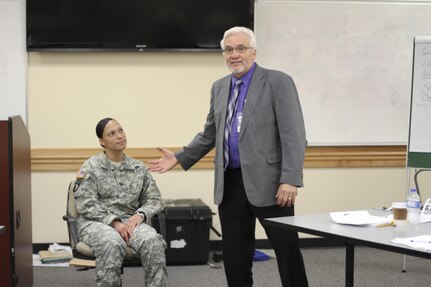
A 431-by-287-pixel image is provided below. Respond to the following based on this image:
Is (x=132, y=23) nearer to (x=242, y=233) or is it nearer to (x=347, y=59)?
(x=347, y=59)

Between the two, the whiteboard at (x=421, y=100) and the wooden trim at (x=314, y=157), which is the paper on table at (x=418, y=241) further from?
the wooden trim at (x=314, y=157)

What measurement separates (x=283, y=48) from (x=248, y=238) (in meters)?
2.56

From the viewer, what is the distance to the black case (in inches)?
211

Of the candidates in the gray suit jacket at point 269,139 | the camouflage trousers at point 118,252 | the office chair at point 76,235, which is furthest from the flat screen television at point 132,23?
the gray suit jacket at point 269,139

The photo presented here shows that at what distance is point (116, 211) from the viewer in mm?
4062

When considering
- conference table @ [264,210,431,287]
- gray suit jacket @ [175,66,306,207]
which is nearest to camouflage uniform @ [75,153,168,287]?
gray suit jacket @ [175,66,306,207]

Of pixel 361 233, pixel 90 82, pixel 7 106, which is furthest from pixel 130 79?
pixel 361 233

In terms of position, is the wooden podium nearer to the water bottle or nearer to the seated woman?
the seated woman

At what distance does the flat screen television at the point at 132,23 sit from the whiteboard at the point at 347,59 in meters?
0.35

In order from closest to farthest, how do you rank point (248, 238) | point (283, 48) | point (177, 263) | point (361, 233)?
point (361, 233) → point (248, 238) → point (177, 263) → point (283, 48)

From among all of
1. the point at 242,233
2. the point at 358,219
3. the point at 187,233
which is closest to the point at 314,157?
the point at 187,233

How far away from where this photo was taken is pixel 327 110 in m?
5.88

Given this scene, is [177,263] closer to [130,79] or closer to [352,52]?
[130,79]

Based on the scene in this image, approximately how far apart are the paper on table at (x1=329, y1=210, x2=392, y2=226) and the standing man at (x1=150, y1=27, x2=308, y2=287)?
1.26 feet
